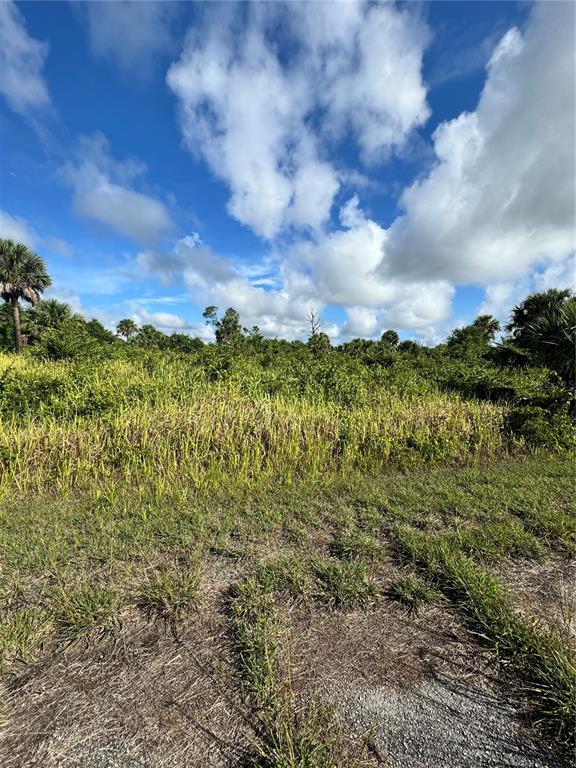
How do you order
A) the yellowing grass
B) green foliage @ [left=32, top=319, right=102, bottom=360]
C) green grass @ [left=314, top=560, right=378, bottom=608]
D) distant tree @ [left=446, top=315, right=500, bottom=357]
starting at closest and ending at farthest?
1. green grass @ [left=314, top=560, right=378, bottom=608]
2. the yellowing grass
3. green foliage @ [left=32, top=319, right=102, bottom=360]
4. distant tree @ [left=446, top=315, right=500, bottom=357]

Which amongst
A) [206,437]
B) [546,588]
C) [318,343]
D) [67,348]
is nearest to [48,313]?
[67,348]

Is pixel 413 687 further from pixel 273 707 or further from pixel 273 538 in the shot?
pixel 273 538

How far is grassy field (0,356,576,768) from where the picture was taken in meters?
1.61

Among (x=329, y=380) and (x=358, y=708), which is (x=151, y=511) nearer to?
(x=358, y=708)

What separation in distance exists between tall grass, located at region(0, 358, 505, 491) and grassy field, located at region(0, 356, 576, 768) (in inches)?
1.2

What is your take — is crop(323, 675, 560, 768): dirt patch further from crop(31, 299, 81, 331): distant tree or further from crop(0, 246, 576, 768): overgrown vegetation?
crop(31, 299, 81, 331): distant tree

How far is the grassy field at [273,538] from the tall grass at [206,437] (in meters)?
0.03

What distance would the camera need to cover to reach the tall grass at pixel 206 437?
13.5 ft

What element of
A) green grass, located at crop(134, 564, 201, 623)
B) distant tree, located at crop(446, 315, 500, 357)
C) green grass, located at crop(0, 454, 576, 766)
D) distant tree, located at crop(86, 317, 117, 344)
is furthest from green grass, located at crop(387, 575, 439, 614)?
distant tree, located at crop(86, 317, 117, 344)

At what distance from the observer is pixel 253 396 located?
7.12m

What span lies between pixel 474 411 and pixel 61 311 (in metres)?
31.3

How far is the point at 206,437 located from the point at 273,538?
2217mm

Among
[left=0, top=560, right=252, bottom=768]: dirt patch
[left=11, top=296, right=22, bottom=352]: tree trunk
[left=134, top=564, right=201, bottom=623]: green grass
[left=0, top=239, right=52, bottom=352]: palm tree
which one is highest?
[left=0, top=239, right=52, bottom=352]: palm tree

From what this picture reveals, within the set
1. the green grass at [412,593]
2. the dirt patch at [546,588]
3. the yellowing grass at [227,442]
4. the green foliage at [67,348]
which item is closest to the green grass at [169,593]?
the green grass at [412,593]
